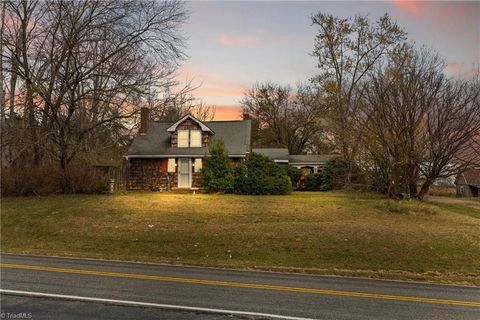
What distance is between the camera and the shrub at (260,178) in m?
28.7

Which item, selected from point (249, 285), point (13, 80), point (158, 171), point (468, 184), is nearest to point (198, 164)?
point (158, 171)

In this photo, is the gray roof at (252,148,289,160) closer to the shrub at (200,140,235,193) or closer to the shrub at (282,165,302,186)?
the shrub at (282,165,302,186)

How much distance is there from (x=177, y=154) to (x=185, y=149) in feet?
2.91

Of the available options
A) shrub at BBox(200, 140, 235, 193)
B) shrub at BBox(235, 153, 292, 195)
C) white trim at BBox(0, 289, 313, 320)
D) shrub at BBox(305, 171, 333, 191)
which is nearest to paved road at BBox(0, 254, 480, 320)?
white trim at BBox(0, 289, 313, 320)

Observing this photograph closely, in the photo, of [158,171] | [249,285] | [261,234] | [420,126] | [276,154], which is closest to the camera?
[249,285]

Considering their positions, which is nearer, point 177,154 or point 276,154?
point 177,154

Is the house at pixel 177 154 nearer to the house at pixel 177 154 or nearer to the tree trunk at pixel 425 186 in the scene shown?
the house at pixel 177 154

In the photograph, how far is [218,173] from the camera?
29219 millimetres

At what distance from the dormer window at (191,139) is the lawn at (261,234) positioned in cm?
842

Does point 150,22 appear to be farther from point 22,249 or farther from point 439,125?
point 439,125

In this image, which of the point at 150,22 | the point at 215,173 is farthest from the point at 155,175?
the point at 150,22

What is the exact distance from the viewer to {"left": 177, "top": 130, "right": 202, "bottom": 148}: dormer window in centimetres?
3344

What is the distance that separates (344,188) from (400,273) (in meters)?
21.5

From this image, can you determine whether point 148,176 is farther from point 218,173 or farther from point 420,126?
point 420,126
